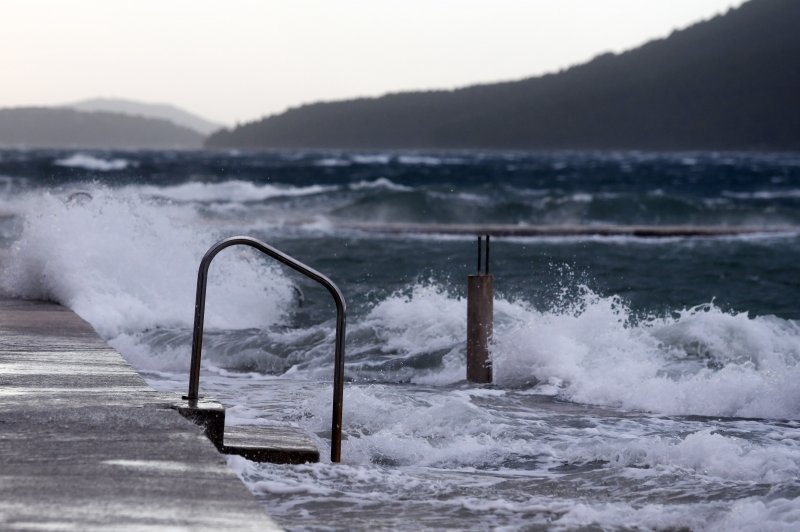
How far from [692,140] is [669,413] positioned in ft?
490

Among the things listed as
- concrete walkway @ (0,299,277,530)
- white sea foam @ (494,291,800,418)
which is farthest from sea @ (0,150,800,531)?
concrete walkway @ (0,299,277,530)

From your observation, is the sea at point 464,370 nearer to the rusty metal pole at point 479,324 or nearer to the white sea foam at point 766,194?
the rusty metal pole at point 479,324

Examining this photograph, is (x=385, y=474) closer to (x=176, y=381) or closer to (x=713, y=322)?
(x=176, y=381)

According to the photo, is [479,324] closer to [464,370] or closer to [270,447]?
[464,370]

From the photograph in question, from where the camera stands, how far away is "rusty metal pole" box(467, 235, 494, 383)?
8.73 metres

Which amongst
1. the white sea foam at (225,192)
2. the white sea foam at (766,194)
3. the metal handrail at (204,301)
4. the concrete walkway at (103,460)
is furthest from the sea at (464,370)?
the white sea foam at (766,194)

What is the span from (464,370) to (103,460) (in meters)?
5.40

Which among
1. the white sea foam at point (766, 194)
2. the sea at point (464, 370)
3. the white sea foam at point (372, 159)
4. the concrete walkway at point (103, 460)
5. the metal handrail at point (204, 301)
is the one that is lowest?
the sea at point (464, 370)

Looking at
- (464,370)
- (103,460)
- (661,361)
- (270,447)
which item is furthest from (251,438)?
(661,361)

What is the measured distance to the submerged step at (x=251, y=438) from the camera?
5488mm

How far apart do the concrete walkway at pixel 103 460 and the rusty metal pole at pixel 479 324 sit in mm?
3041

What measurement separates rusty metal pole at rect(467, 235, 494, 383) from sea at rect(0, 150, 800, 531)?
0.43 feet

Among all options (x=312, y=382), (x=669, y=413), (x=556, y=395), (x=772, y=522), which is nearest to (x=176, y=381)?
(x=312, y=382)

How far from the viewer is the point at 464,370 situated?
376 inches
